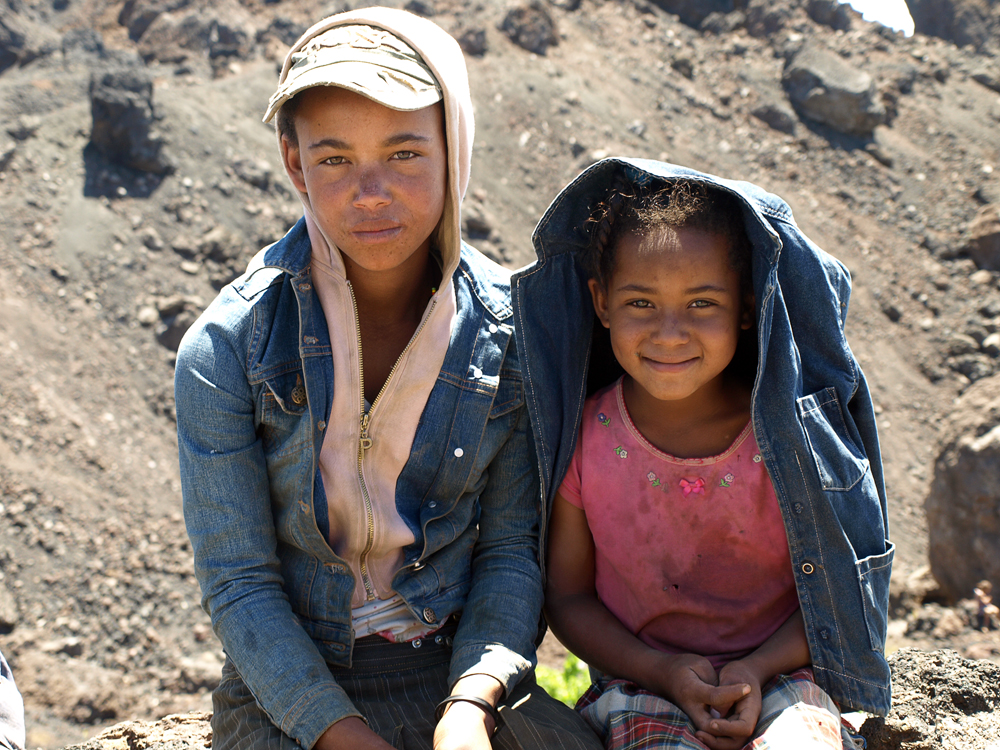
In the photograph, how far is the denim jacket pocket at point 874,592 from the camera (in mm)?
1924

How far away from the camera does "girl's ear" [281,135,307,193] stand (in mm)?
2043

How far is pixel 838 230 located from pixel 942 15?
7602 millimetres

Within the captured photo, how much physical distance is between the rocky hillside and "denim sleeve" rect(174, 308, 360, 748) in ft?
11.5

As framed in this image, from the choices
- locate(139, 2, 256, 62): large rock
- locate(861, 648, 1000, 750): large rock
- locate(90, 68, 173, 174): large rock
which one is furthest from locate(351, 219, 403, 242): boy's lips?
locate(139, 2, 256, 62): large rock

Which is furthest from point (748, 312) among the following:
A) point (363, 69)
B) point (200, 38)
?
point (200, 38)

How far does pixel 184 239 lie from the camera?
8141mm

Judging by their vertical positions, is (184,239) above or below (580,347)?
below

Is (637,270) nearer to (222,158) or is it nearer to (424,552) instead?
(424,552)

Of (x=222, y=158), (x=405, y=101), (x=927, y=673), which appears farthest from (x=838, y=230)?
(x=405, y=101)

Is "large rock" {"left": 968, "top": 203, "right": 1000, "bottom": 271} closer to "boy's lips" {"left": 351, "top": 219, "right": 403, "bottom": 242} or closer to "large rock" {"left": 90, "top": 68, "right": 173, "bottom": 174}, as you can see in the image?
"large rock" {"left": 90, "top": 68, "right": 173, "bottom": 174}

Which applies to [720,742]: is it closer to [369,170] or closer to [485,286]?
[485,286]

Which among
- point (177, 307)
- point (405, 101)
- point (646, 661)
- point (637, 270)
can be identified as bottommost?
point (177, 307)

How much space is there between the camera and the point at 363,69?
5.98 feet

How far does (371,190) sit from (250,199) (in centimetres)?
735
